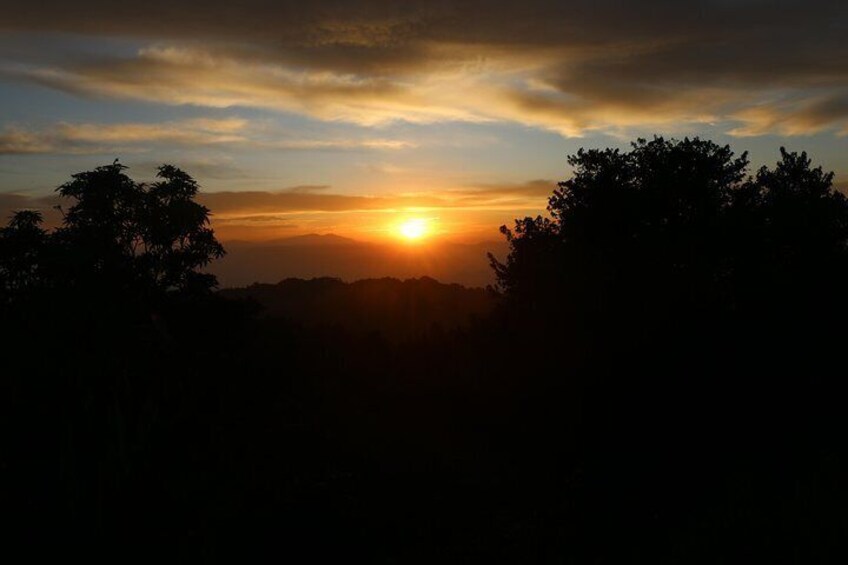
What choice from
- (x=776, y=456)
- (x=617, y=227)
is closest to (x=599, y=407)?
(x=776, y=456)

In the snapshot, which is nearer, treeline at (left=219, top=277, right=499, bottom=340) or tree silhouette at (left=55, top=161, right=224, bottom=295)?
tree silhouette at (left=55, top=161, right=224, bottom=295)

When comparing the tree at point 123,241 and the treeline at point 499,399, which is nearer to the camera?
the treeline at point 499,399

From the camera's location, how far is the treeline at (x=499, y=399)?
1055cm

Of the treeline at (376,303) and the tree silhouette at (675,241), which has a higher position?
the tree silhouette at (675,241)

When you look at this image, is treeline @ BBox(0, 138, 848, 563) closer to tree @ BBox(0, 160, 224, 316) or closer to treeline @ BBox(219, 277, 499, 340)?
tree @ BBox(0, 160, 224, 316)

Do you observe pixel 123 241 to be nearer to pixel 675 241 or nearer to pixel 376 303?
pixel 675 241

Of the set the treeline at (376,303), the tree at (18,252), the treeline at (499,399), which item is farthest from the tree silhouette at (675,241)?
the treeline at (376,303)

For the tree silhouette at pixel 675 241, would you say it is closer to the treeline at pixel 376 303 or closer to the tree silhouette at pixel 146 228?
the tree silhouette at pixel 146 228

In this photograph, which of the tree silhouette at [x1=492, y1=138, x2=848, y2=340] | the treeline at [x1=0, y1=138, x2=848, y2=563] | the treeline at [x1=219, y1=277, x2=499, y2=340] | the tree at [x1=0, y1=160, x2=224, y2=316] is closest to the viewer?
the treeline at [x1=0, y1=138, x2=848, y2=563]

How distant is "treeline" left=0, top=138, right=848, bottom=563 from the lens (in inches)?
416

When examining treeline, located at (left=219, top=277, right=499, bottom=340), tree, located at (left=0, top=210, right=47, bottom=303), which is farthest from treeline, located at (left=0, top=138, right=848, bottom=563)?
treeline, located at (left=219, top=277, right=499, bottom=340)

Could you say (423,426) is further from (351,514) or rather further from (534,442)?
(351,514)

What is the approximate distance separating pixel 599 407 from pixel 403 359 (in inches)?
831

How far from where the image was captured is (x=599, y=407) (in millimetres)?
15812
